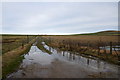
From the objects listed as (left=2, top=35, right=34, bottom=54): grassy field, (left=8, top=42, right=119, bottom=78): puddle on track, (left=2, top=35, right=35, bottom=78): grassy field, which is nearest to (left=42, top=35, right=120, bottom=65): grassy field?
(left=8, top=42, right=119, bottom=78): puddle on track

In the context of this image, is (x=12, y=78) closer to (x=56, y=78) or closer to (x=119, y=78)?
(x=56, y=78)

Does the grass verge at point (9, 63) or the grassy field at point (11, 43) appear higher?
the grassy field at point (11, 43)

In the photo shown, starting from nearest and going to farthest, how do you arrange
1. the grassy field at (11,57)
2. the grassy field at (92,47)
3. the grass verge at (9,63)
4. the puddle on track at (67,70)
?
the puddle on track at (67,70) < the grass verge at (9,63) < the grassy field at (11,57) < the grassy field at (92,47)

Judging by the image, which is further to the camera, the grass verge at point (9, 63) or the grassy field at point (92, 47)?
the grassy field at point (92, 47)

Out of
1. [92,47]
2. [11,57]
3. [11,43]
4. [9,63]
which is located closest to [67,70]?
[9,63]

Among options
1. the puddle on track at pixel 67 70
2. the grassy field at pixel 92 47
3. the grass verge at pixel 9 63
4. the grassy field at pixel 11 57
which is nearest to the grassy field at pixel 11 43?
the grassy field at pixel 11 57

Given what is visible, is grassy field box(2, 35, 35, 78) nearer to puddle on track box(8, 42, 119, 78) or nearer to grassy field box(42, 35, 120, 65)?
puddle on track box(8, 42, 119, 78)

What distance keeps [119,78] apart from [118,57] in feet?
21.8

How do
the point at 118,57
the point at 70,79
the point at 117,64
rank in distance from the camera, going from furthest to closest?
1. the point at 118,57
2. the point at 117,64
3. the point at 70,79

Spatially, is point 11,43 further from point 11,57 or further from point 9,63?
point 9,63

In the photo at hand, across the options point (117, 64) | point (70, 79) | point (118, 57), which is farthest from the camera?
point (118, 57)

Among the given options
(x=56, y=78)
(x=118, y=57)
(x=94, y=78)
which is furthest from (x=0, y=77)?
(x=118, y=57)

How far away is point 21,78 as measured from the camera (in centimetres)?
862

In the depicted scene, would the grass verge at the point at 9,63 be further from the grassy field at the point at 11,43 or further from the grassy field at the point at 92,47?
the grassy field at the point at 92,47
